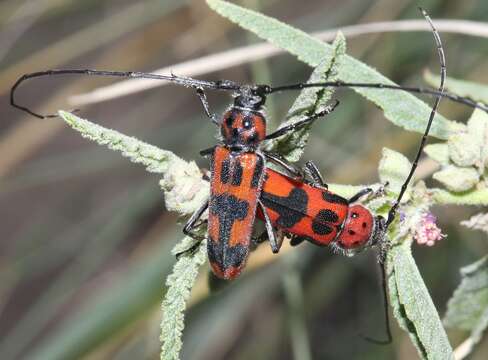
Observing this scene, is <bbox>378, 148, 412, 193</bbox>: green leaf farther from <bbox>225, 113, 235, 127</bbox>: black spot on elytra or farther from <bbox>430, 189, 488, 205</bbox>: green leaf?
<bbox>225, 113, 235, 127</bbox>: black spot on elytra

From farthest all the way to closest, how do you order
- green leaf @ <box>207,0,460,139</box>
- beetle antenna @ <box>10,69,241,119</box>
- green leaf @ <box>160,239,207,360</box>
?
beetle antenna @ <box>10,69,241,119</box> → green leaf @ <box>207,0,460,139</box> → green leaf @ <box>160,239,207,360</box>

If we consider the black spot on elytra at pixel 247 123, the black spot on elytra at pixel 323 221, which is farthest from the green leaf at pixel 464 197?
the black spot on elytra at pixel 247 123

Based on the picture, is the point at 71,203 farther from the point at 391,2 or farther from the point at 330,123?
the point at 391,2

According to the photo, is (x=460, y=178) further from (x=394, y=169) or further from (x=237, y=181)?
(x=237, y=181)

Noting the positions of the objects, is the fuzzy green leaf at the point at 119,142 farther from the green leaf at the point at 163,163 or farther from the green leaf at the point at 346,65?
the green leaf at the point at 346,65

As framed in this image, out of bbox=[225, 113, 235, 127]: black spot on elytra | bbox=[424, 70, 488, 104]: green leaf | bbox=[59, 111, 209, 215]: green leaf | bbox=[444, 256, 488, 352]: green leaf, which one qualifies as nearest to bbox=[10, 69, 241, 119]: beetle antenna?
bbox=[225, 113, 235, 127]: black spot on elytra
